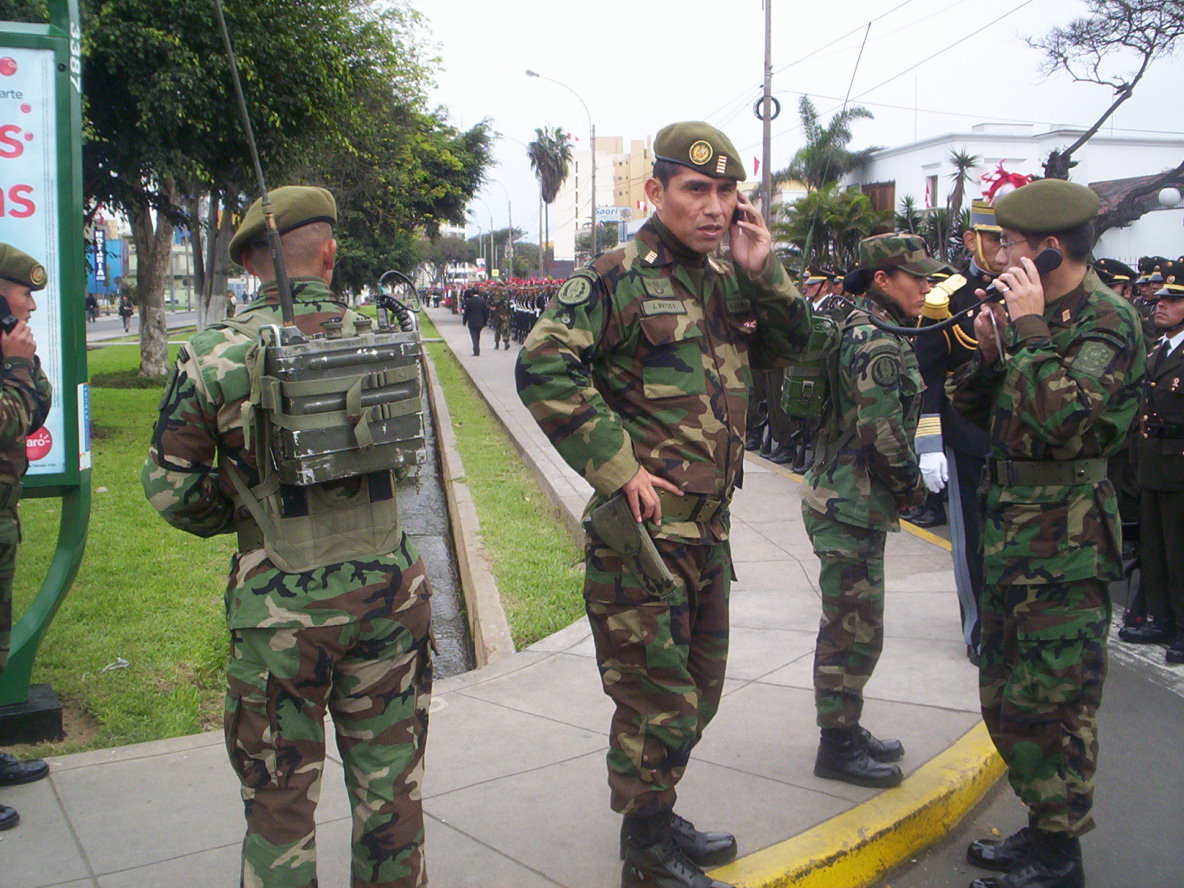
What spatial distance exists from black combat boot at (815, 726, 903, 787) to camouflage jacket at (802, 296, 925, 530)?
799 mm

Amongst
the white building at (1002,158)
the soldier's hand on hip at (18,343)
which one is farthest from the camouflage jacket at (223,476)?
the white building at (1002,158)

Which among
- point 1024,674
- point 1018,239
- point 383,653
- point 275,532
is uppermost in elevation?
point 1018,239

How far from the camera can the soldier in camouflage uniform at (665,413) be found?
9.87 feet

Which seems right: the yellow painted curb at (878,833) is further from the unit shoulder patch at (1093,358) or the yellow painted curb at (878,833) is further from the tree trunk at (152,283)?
the tree trunk at (152,283)

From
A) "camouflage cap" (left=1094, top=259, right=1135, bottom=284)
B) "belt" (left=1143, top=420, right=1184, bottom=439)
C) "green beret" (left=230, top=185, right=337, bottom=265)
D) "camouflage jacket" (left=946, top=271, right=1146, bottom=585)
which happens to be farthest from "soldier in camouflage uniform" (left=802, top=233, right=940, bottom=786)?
"camouflage cap" (left=1094, top=259, right=1135, bottom=284)

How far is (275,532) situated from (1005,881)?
2489 mm

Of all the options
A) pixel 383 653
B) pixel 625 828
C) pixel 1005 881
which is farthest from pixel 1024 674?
pixel 383 653

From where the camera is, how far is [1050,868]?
11.0ft

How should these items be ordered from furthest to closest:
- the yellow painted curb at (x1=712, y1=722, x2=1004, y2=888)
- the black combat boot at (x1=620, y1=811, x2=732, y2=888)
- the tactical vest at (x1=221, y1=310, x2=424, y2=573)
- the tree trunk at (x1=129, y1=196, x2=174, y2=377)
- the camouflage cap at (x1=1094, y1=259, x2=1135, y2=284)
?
1. the tree trunk at (x1=129, y1=196, x2=174, y2=377)
2. the camouflage cap at (x1=1094, y1=259, x2=1135, y2=284)
3. the yellow painted curb at (x1=712, y1=722, x2=1004, y2=888)
4. the black combat boot at (x1=620, y1=811, x2=732, y2=888)
5. the tactical vest at (x1=221, y1=310, x2=424, y2=573)

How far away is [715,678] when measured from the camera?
3258mm

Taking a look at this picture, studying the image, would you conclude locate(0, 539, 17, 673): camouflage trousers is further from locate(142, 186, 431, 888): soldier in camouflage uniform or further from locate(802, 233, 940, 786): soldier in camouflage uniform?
locate(802, 233, 940, 786): soldier in camouflage uniform

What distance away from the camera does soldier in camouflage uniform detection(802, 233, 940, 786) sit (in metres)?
3.98

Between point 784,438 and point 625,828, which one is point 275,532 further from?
point 784,438

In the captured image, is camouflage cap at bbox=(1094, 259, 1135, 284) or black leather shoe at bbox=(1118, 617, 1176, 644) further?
camouflage cap at bbox=(1094, 259, 1135, 284)
